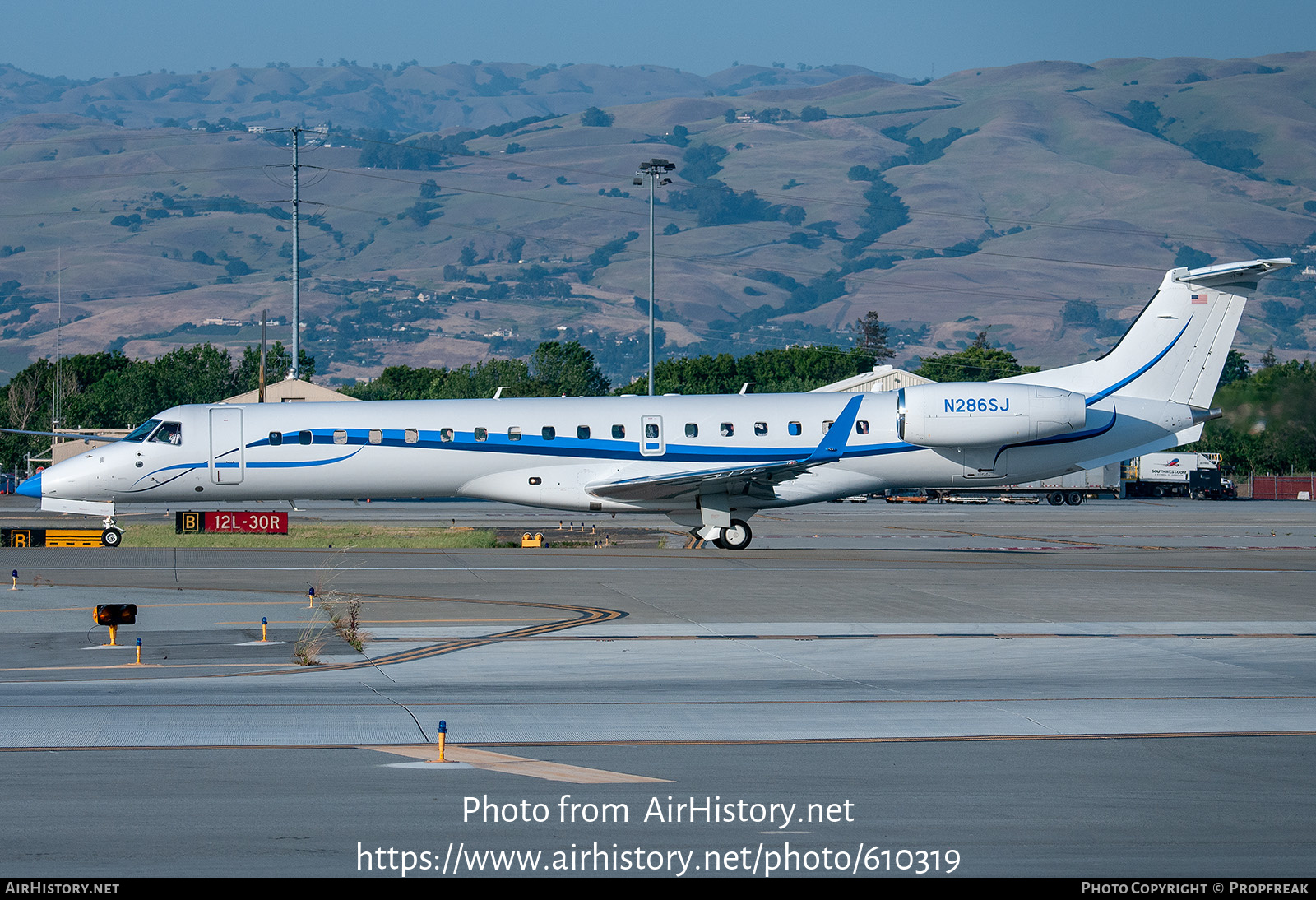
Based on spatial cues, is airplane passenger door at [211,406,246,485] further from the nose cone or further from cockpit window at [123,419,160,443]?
the nose cone

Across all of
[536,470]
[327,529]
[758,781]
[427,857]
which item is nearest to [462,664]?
[758,781]

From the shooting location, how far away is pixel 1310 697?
50.9ft

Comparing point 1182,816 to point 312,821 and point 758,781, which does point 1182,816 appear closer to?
point 758,781

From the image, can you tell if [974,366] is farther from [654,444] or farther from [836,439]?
[654,444]

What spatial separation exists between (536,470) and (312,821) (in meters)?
23.4

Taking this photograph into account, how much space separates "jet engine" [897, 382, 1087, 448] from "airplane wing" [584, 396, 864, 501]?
1.47 m

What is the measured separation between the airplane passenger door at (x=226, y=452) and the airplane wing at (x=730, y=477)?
8567mm

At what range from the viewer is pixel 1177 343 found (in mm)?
34312

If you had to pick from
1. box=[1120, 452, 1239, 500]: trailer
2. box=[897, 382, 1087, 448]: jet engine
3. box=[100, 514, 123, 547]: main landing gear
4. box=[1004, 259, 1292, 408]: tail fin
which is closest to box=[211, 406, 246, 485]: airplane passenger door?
box=[100, 514, 123, 547]: main landing gear

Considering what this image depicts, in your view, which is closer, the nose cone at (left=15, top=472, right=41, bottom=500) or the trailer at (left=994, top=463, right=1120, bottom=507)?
the nose cone at (left=15, top=472, right=41, bottom=500)

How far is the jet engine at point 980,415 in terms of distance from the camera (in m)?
32.9

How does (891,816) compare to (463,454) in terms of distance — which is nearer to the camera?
(891,816)

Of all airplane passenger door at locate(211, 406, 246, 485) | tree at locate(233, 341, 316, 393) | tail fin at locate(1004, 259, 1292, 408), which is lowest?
airplane passenger door at locate(211, 406, 246, 485)

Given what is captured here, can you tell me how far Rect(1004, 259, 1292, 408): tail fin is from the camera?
34281 mm
